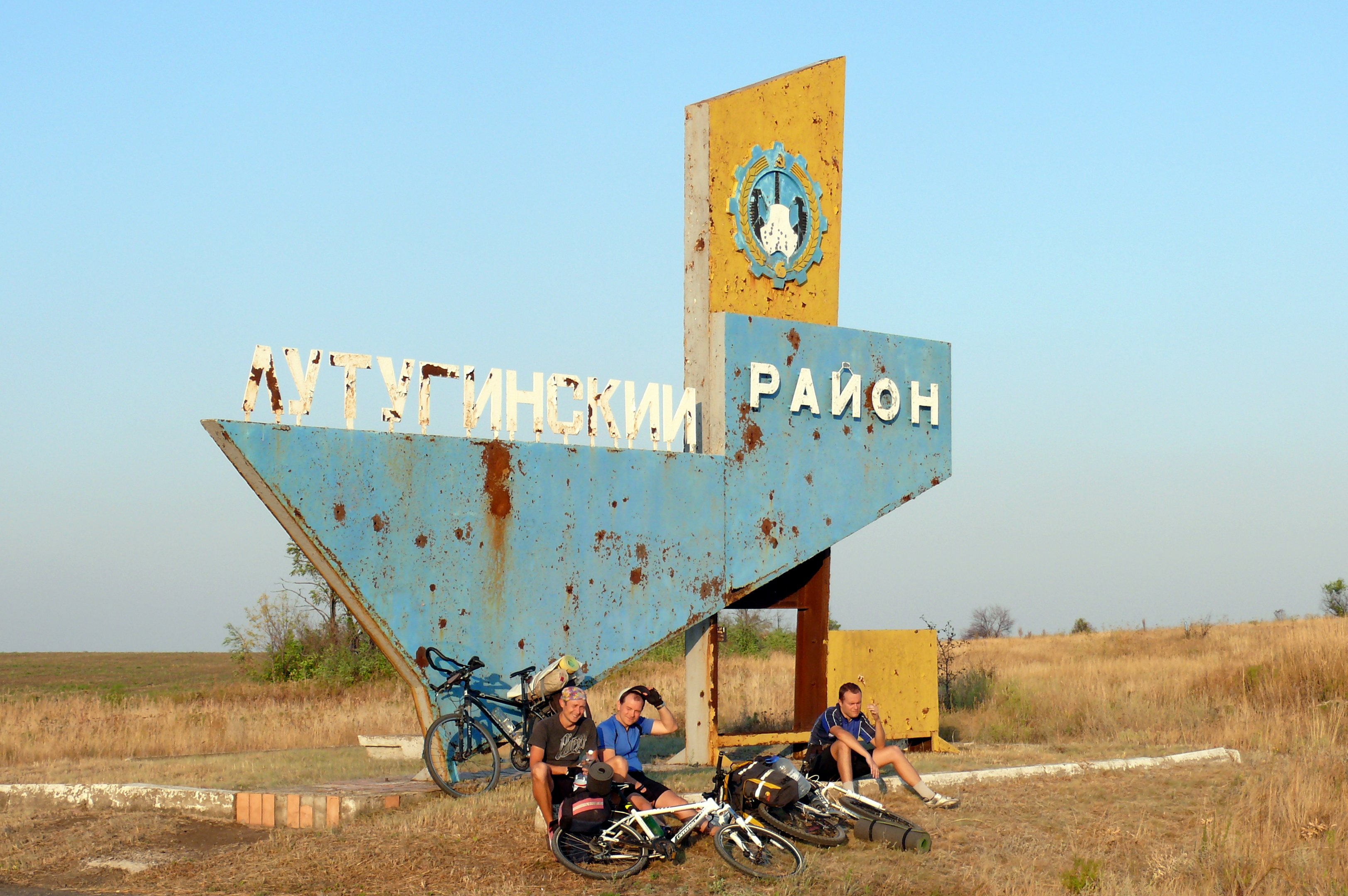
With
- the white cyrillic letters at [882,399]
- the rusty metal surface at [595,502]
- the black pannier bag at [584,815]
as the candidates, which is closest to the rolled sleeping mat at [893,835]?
the black pannier bag at [584,815]

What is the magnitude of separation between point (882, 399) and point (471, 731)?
847cm

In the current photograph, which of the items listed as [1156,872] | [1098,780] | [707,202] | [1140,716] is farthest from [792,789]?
[1140,716]

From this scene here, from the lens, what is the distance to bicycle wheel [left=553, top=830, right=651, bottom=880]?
983 centimetres

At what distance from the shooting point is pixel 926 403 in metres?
19.5

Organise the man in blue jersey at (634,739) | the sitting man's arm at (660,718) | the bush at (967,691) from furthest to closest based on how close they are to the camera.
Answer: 1. the bush at (967,691)
2. the sitting man's arm at (660,718)
3. the man in blue jersey at (634,739)

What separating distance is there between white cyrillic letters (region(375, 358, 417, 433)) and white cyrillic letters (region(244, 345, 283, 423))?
122cm

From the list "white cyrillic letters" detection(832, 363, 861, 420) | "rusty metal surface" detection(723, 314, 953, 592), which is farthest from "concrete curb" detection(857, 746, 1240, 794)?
"white cyrillic letters" detection(832, 363, 861, 420)

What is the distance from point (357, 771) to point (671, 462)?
5.58 m

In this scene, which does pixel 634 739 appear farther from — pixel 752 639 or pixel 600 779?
pixel 752 639

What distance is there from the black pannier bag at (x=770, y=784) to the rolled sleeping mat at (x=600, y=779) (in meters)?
1.18

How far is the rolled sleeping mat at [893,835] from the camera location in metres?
10.6

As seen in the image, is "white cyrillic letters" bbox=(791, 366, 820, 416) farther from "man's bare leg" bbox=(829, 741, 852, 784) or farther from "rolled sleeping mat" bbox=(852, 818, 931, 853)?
"rolled sleeping mat" bbox=(852, 818, 931, 853)

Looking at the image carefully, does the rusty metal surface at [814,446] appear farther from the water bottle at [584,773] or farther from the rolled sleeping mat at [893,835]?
the water bottle at [584,773]

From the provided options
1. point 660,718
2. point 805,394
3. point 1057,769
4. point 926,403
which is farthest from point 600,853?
point 926,403
